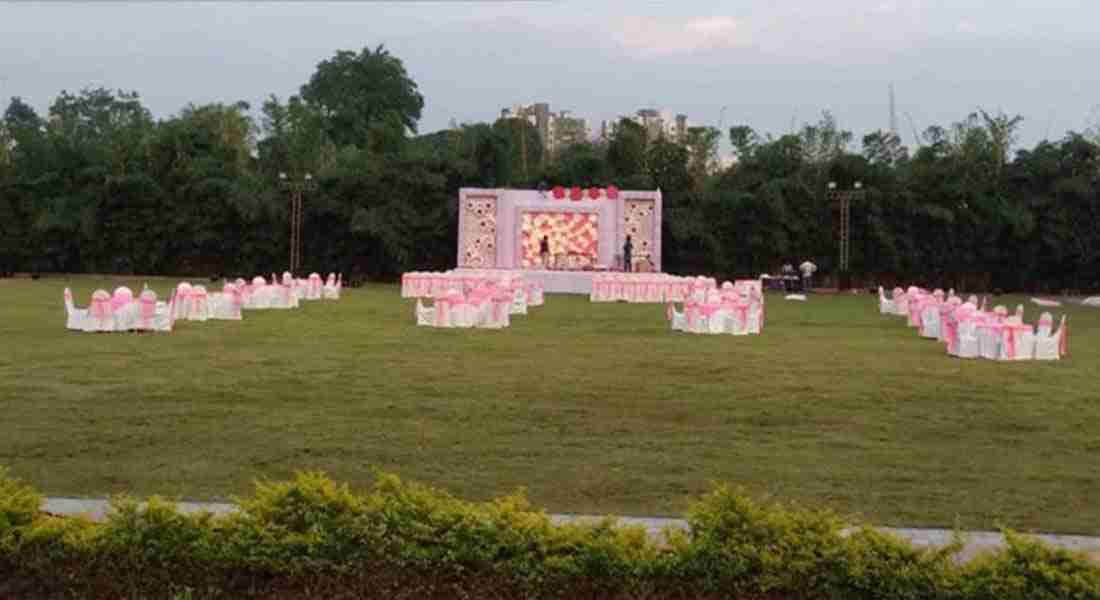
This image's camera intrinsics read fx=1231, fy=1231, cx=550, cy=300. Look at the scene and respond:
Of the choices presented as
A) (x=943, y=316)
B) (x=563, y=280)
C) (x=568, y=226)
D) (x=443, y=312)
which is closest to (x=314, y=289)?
(x=563, y=280)

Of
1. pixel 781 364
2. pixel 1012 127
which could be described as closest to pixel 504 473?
pixel 781 364

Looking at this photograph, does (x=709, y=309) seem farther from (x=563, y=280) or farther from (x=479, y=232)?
(x=479, y=232)

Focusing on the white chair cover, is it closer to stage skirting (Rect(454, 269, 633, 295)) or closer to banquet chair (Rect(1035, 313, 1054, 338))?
banquet chair (Rect(1035, 313, 1054, 338))

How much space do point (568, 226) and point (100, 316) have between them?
19.9m

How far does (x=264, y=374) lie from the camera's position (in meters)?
11.1

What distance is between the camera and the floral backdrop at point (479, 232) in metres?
34.4

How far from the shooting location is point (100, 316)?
15484 mm

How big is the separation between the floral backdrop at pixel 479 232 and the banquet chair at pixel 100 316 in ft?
62.8

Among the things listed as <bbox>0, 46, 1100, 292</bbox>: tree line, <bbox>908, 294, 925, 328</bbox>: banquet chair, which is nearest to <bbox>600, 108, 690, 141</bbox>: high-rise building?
<bbox>0, 46, 1100, 292</bbox>: tree line

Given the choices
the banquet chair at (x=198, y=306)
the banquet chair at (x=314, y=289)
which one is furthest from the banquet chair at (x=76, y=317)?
the banquet chair at (x=314, y=289)

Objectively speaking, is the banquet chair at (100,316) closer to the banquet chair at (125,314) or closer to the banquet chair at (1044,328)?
the banquet chair at (125,314)

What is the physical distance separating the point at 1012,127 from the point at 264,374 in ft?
106

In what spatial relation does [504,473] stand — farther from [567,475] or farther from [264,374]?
[264,374]

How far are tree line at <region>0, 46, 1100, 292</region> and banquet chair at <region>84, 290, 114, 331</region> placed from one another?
19472 millimetres
